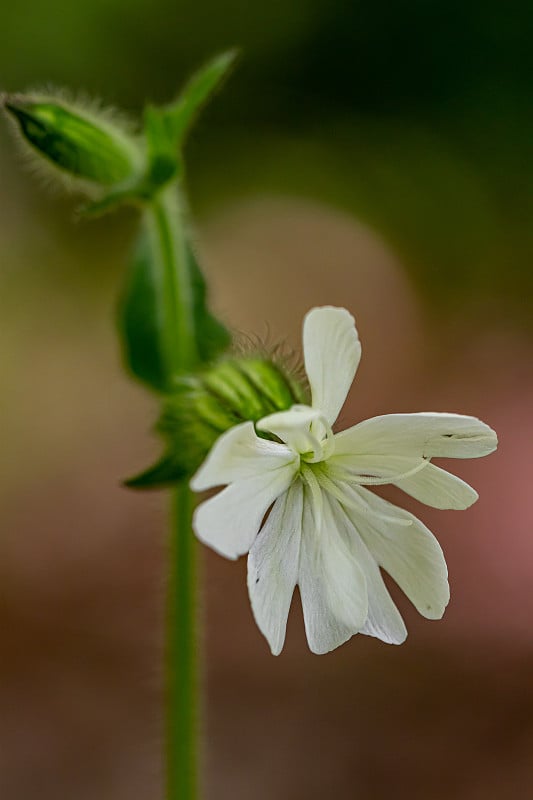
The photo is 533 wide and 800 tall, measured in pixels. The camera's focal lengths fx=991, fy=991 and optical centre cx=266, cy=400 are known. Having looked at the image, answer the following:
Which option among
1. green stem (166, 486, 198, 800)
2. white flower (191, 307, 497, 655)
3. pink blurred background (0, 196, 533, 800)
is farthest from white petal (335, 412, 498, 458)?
pink blurred background (0, 196, 533, 800)

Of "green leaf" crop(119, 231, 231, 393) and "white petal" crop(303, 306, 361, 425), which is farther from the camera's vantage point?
"green leaf" crop(119, 231, 231, 393)

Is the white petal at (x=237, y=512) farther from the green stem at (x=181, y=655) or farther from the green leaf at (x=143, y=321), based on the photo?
the green leaf at (x=143, y=321)

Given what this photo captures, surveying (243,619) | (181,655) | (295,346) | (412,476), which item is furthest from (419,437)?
(295,346)

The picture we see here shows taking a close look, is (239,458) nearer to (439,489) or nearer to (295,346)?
(439,489)

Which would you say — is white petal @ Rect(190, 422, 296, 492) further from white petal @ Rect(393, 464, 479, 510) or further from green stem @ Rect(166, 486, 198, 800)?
green stem @ Rect(166, 486, 198, 800)

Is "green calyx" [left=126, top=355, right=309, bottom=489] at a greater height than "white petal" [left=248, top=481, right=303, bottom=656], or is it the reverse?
"green calyx" [left=126, top=355, right=309, bottom=489]

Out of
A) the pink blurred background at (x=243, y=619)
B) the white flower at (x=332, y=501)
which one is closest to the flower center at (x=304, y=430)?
the white flower at (x=332, y=501)

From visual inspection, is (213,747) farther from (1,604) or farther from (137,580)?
(1,604)
